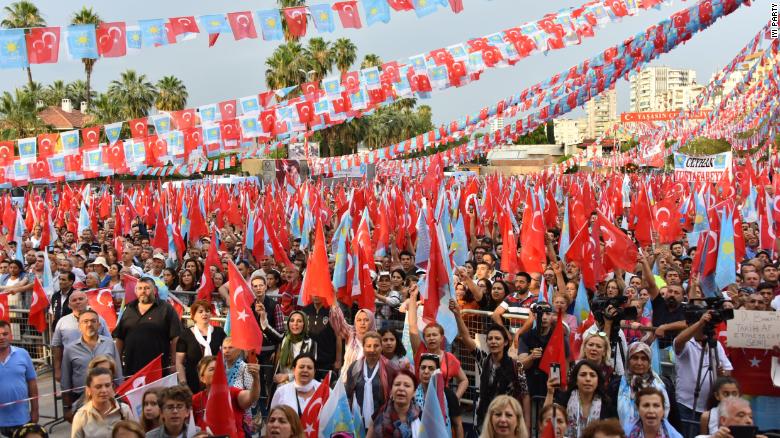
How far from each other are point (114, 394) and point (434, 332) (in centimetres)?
A: 239

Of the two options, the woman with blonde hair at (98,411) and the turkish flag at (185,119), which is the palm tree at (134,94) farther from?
the woman with blonde hair at (98,411)

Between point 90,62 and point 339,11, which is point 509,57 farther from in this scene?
point 90,62

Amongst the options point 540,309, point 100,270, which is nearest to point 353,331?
point 540,309

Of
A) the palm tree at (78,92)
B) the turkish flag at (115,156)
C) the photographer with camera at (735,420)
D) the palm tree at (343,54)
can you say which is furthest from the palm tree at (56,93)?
the photographer with camera at (735,420)

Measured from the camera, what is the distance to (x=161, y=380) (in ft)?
19.1

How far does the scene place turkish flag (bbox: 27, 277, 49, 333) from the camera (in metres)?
9.41

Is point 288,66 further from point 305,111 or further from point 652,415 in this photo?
point 652,415

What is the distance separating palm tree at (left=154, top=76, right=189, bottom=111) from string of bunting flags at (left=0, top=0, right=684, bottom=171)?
128 feet

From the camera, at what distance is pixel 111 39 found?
14.5 m

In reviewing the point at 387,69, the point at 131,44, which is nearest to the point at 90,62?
the point at 387,69

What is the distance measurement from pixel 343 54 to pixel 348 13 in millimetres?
41615

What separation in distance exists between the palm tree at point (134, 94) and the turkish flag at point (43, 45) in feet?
149

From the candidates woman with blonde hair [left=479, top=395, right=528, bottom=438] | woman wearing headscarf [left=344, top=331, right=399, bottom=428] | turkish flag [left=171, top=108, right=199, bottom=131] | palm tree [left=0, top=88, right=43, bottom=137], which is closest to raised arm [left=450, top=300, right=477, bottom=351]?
woman wearing headscarf [left=344, top=331, right=399, bottom=428]

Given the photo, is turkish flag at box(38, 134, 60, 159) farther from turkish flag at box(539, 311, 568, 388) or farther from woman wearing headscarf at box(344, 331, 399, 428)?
turkish flag at box(539, 311, 568, 388)
